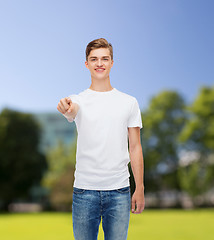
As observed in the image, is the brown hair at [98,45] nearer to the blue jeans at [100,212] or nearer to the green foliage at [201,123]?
the blue jeans at [100,212]

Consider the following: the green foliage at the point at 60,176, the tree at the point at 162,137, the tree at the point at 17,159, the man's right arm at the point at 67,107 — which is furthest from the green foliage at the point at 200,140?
the man's right arm at the point at 67,107

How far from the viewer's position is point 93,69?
3838 millimetres

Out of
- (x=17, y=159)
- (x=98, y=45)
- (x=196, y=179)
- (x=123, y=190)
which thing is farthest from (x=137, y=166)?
(x=17, y=159)

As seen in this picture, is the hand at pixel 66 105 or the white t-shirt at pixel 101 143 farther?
the white t-shirt at pixel 101 143

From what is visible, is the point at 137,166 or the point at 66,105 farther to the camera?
the point at 137,166

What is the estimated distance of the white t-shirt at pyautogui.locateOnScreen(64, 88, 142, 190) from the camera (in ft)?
11.6

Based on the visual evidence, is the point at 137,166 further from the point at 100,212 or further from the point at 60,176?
the point at 60,176

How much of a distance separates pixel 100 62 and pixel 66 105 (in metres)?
0.76

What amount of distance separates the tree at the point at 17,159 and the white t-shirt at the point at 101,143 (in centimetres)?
3416

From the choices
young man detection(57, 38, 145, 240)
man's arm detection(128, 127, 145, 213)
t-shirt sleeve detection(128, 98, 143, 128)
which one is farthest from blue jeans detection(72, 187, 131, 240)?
t-shirt sleeve detection(128, 98, 143, 128)

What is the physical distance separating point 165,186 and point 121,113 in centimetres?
3468

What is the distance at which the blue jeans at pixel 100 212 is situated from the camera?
352cm

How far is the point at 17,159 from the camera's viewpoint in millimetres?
36969

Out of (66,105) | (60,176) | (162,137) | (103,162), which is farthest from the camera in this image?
(162,137)
